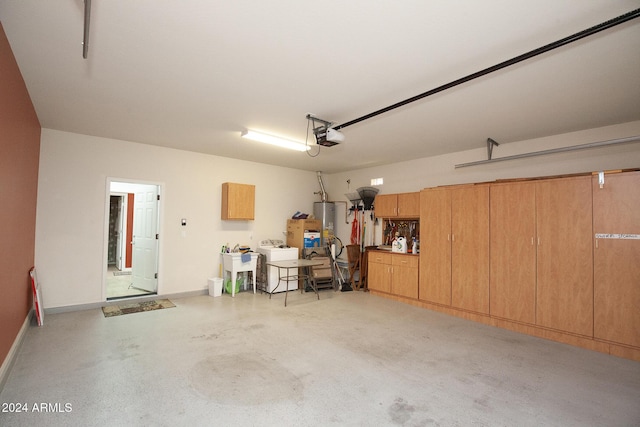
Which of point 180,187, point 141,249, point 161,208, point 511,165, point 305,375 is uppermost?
point 511,165

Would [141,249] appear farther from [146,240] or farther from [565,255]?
[565,255]

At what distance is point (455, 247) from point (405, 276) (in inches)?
45.2

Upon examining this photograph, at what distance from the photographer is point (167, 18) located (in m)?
Result: 2.10

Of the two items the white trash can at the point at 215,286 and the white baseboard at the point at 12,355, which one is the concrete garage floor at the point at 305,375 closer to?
the white baseboard at the point at 12,355

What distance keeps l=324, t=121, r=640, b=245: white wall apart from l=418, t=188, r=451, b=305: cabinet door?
665 millimetres

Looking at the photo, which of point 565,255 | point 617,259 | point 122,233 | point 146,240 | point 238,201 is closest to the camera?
point 617,259

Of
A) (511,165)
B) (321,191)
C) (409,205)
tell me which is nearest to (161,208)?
(321,191)

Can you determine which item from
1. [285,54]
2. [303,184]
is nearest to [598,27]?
[285,54]

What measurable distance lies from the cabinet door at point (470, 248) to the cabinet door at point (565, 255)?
700 mm

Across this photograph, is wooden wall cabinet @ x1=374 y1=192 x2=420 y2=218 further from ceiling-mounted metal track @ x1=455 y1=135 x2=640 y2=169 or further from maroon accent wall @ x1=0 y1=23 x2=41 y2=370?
maroon accent wall @ x1=0 y1=23 x2=41 y2=370

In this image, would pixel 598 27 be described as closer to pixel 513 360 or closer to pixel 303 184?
pixel 513 360

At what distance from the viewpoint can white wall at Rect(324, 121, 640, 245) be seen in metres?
4.01

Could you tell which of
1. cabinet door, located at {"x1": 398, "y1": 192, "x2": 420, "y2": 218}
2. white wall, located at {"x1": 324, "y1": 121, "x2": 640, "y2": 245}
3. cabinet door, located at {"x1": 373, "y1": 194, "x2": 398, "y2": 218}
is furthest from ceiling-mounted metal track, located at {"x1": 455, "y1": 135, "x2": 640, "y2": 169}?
cabinet door, located at {"x1": 373, "y1": 194, "x2": 398, "y2": 218}

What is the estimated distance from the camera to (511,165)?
4961mm
